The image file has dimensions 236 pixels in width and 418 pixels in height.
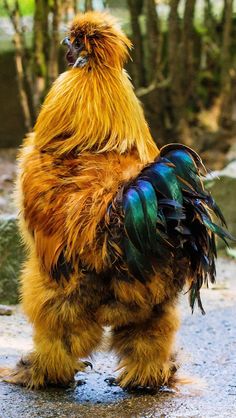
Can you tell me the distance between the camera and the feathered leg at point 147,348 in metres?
4.36

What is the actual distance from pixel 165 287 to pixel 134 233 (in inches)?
15.8

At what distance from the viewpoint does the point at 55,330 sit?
4.25 m

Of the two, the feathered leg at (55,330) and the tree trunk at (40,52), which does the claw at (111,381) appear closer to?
the feathered leg at (55,330)

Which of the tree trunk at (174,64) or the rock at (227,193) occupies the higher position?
the tree trunk at (174,64)

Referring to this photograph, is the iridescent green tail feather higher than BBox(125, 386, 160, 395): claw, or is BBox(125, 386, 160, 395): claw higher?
the iridescent green tail feather

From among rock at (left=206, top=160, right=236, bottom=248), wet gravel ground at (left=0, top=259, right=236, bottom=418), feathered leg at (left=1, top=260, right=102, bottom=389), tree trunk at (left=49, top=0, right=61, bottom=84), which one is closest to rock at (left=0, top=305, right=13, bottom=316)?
wet gravel ground at (left=0, top=259, right=236, bottom=418)

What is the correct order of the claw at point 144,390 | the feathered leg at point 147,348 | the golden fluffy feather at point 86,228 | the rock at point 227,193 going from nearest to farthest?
1. the golden fluffy feather at point 86,228
2. the feathered leg at point 147,348
3. the claw at point 144,390
4. the rock at point 227,193

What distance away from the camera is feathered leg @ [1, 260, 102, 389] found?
4.18m

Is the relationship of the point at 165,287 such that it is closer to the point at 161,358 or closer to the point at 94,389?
Answer: the point at 161,358

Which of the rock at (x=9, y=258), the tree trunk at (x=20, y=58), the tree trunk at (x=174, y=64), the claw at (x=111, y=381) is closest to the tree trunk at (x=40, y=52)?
the tree trunk at (x=20, y=58)

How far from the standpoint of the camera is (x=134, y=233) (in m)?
3.94

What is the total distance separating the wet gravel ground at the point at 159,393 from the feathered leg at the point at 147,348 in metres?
0.10

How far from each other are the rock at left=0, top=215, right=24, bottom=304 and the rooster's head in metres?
2.04

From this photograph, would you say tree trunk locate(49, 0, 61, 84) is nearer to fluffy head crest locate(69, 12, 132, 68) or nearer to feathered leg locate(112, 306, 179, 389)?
fluffy head crest locate(69, 12, 132, 68)
